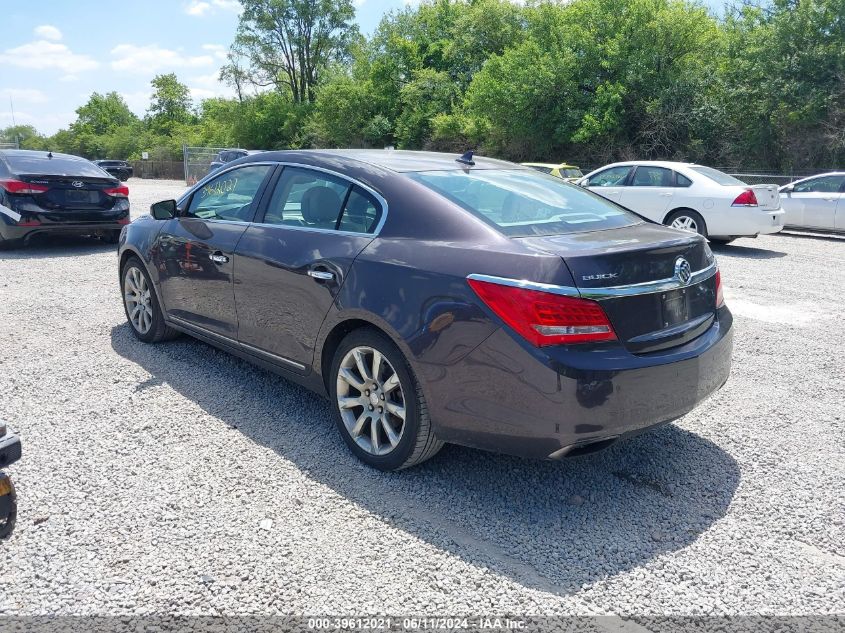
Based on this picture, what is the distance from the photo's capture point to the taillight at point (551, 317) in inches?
115

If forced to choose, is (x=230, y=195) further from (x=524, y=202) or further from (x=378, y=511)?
(x=378, y=511)

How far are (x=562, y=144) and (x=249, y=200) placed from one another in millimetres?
25702

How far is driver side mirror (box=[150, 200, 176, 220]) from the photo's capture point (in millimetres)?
5180

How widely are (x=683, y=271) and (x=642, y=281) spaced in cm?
34

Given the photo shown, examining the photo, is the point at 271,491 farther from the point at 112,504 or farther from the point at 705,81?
the point at 705,81

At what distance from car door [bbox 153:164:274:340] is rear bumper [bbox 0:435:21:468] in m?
2.22

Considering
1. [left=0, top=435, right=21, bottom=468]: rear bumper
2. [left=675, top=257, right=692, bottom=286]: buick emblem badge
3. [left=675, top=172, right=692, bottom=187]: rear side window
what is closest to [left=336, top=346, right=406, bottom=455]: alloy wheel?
[left=675, top=257, right=692, bottom=286]: buick emblem badge

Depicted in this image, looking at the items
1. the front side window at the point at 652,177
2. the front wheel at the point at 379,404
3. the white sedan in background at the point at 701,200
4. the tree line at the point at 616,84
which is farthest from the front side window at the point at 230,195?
the tree line at the point at 616,84

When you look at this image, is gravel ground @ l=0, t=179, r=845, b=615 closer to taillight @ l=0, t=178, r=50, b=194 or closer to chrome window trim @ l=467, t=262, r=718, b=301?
chrome window trim @ l=467, t=262, r=718, b=301

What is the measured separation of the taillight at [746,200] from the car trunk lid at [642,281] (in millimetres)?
9008

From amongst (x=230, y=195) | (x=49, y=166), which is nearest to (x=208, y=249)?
(x=230, y=195)

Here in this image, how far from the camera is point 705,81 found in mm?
26047

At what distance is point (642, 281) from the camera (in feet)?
10.3

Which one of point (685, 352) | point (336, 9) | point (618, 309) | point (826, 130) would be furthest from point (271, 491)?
point (336, 9)
